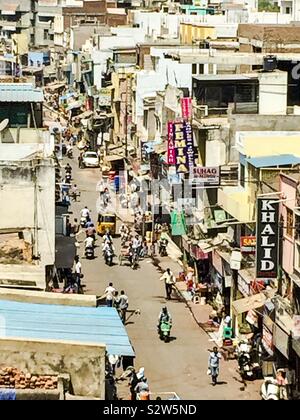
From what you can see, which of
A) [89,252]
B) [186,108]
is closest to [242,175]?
[186,108]

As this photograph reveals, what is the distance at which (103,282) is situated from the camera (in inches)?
1400

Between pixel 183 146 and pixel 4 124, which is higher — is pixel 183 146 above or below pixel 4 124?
below

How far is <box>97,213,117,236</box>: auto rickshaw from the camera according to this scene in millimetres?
42969

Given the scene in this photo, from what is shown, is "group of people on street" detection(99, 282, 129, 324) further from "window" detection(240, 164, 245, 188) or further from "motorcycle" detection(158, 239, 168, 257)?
"motorcycle" detection(158, 239, 168, 257)

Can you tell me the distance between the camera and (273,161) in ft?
90.4

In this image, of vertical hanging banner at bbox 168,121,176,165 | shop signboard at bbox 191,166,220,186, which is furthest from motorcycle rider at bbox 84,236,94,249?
shop signboard at bbox 191,166,220,186

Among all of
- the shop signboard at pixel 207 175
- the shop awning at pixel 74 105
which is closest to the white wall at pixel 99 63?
the shop awning at pixel 74 105

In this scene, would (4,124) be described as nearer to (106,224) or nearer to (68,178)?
(106,224)

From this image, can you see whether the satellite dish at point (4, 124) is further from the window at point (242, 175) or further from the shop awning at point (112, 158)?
the shop awning at point (112, 158)

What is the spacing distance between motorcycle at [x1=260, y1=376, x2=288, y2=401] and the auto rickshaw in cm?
1951

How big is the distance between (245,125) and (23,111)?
7.04 m

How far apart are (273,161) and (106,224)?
1616 cm
